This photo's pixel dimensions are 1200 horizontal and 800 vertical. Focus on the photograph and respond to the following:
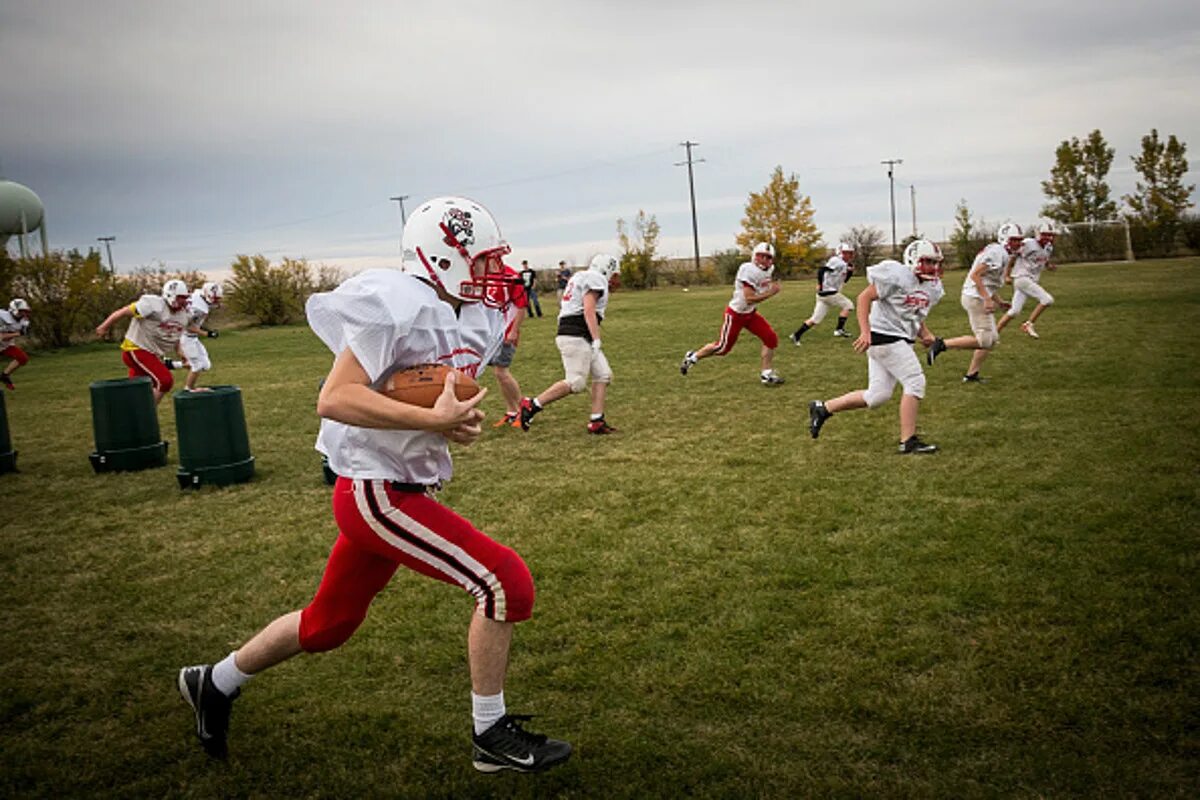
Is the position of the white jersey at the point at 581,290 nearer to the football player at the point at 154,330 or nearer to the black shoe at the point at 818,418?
the black shoe at the point at 818,418

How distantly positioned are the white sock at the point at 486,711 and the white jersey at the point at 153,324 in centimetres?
1013

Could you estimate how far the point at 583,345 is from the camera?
980cm

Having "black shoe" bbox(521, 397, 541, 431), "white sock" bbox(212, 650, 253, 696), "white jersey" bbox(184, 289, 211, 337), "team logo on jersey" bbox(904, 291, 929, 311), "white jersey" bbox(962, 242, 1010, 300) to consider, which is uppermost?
"white jersey" bbox(184, 289, 211, 337)

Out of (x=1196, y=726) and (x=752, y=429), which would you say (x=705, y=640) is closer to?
(x=1196, y=726)

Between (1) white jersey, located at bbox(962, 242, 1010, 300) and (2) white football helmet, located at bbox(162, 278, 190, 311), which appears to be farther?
(1) white jersey, located at bbox(962, 242, 1010, 300)

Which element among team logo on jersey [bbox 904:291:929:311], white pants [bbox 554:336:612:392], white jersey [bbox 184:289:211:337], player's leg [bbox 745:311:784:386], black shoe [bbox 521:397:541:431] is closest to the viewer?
team logo on jersey [bbox 904:291:929:311]

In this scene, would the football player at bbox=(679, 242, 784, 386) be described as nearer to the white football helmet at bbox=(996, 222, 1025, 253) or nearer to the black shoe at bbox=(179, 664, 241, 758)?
the white football helmet at bbox=(996, 222, 1025, 253)

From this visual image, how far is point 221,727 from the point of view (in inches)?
138

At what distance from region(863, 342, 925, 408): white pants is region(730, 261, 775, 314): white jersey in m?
3.96

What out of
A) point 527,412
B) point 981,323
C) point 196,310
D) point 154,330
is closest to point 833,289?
point 981,323

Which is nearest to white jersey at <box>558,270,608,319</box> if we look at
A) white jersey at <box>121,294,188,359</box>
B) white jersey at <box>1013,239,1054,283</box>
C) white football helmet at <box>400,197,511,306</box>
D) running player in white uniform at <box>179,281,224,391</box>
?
white jersey at <box>121,294,188,359</box>

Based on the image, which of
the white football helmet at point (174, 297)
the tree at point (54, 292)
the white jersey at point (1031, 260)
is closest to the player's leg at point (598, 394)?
the white football helmet at point (174, 297)

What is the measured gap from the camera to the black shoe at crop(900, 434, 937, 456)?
7.79 m

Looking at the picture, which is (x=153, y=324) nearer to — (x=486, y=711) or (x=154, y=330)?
(x=154, y=330)
